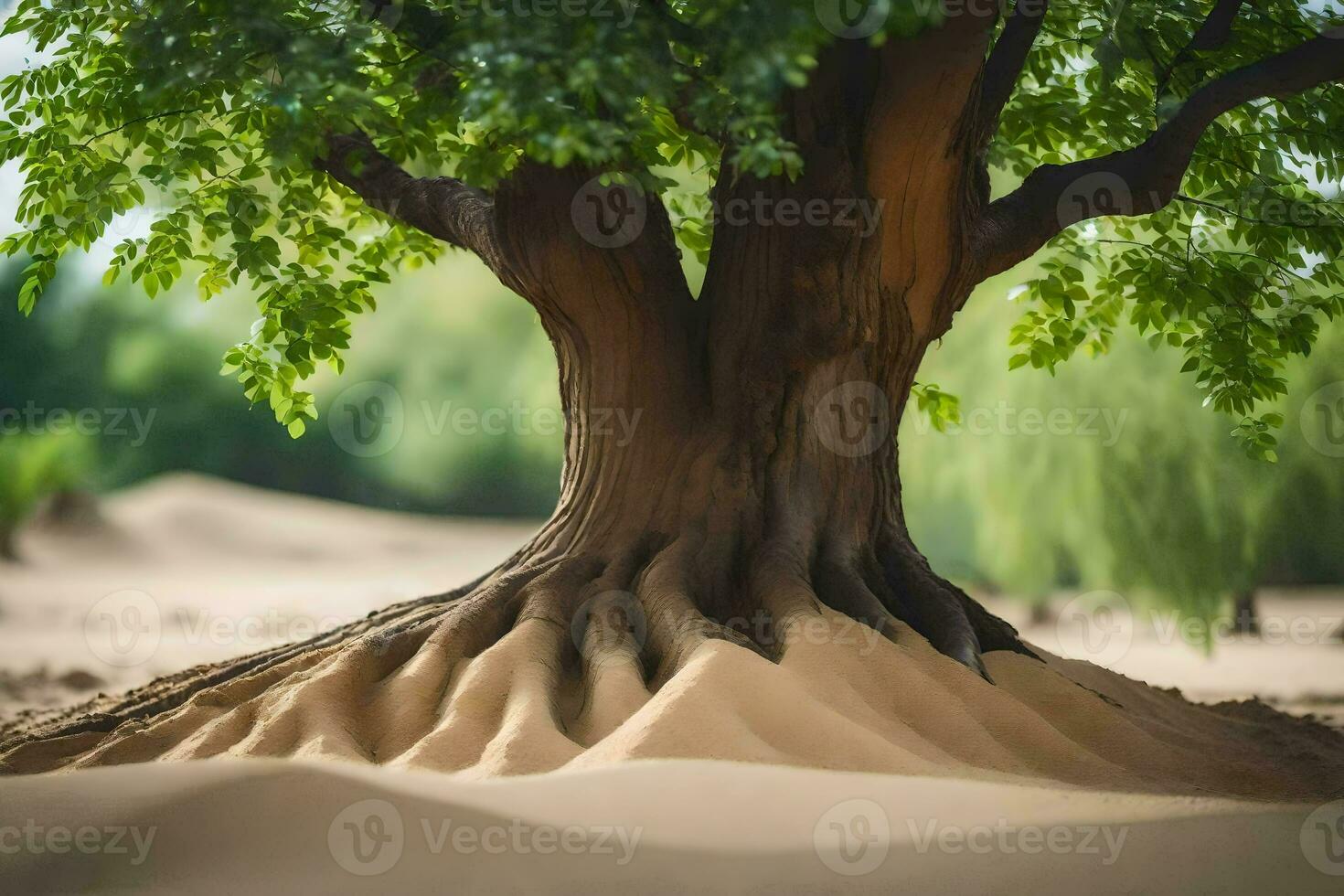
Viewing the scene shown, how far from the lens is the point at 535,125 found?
2629 millimetres

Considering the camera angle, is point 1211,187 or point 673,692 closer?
point 673,692

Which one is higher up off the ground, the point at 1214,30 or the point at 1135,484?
the point at 1214,30

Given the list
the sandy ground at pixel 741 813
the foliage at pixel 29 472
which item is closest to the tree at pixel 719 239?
the sandy ground at pixel 741 813

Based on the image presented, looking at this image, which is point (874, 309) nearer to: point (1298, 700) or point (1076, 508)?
point (1076, 508)

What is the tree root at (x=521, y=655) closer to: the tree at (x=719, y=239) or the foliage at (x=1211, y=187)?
the tree at (x=719, y=239)

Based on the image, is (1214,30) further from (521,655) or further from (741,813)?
(741,813)

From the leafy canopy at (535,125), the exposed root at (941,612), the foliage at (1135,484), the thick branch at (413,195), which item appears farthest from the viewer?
the foliage at (1135,484)

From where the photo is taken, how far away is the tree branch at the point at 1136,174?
367 cm

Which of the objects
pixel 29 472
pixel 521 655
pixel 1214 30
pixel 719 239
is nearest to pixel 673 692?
pixel 521 655

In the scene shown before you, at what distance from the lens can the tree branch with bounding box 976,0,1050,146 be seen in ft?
13.2

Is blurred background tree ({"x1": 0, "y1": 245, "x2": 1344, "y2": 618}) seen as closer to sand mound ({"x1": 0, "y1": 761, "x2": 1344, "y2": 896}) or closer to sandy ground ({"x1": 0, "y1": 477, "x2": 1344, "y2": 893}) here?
sandy ground ({"x1": 0, "y1": 477, "x2": 1344, "y2": 893})

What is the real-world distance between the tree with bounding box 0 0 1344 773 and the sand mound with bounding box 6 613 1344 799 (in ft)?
0.46

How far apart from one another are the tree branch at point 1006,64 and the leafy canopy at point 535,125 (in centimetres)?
26

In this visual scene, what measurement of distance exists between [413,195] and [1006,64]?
2.21 m
